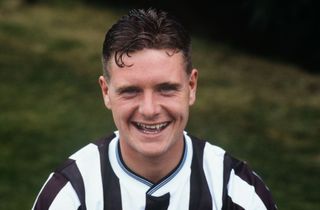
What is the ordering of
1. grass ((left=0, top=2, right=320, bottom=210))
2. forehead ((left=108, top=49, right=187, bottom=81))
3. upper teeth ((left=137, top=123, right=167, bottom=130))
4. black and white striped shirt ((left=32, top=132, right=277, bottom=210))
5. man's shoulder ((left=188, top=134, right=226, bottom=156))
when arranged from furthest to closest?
grass ((left=0, top=2, right=320, bottom=210))
man's shoulder ((left=188, top=134, right=226, bottom=156))
black and white striped shirt ((left=32, top=132, right=277, bottom=210))
upper teeth ((left=137, top=123, right=167, bottom=130))
forehead ((left=108, top=49, right=187, bottom=81))

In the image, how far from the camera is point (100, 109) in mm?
8070

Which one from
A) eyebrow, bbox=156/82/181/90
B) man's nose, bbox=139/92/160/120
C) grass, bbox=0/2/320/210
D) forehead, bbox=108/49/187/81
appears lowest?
grass, bbox=0/2/320/210

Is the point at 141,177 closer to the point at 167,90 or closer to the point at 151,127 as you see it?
the point at 151,127

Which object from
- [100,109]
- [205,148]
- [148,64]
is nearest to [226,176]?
[205,148]

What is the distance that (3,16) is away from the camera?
1180 cm

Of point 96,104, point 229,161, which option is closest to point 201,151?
point 229,161

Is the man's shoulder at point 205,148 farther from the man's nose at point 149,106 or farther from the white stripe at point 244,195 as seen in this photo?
the man's nose at point 149,106

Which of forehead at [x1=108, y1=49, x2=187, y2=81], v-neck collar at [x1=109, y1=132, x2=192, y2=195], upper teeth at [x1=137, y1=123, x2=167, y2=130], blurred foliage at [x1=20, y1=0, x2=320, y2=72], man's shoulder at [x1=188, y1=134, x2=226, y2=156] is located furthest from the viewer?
blurred foliage at [x1=20, y1=0, x2=320, y2=72]

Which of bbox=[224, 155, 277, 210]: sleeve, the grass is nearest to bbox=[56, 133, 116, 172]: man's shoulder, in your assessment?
bbox=[224, 155, 277, 210]: sleeve

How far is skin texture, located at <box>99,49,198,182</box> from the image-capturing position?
9.07 ft

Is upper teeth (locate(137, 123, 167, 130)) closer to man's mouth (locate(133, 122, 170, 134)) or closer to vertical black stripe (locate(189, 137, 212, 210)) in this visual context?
man's mouth (locate(133, 122, 170, 134))

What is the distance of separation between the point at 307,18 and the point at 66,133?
3.99 metres

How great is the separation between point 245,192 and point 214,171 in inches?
6.8

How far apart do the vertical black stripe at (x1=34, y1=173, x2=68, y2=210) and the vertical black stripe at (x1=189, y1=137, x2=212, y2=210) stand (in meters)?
0.56
